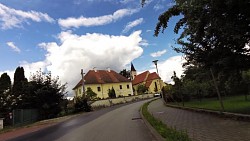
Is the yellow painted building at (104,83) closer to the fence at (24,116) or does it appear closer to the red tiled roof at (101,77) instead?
the red tiled roof at (101,77)

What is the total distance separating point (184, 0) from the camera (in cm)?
977

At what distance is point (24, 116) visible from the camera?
29219 mm

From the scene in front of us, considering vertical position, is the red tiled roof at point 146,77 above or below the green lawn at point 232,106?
above

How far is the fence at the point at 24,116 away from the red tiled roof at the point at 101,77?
52.0 m

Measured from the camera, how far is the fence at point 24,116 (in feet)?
91.0

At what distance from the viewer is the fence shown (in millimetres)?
27734

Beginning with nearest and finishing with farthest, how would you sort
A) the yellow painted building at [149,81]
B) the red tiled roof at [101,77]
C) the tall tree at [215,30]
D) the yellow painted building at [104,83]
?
the tall tree at [215,30] → the yellow painted building at [104,83] → the red tiled roof at [101,77] → the yellow painted building at [149,81]

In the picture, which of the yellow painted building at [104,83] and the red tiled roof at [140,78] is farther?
the red tiled roof at [140,78]

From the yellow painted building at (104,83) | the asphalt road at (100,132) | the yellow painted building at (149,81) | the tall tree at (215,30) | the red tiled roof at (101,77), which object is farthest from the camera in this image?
the yellow painted building at (149,81)

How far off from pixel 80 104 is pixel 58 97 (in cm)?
569

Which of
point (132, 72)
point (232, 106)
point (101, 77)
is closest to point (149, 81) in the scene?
point (132, 72)

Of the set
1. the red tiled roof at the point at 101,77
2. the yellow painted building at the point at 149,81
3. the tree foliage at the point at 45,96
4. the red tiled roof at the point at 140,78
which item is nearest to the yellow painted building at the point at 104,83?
the red tiled roof at the point at 101,77

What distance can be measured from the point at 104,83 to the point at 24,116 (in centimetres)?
5793

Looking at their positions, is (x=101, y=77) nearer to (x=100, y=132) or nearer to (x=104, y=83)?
(x=104, y=83)
